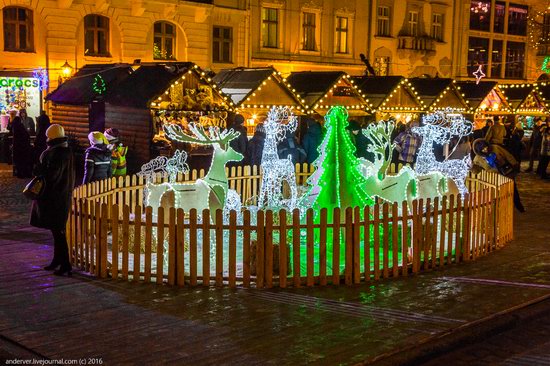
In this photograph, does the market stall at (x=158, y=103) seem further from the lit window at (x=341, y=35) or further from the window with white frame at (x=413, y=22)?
the window with white frame at (x=413, y=22)

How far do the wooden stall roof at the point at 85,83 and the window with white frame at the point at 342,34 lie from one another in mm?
15195

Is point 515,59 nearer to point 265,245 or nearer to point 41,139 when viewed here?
point 41,139

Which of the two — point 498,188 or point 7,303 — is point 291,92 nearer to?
point 498,188

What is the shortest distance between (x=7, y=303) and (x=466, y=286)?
5.27m

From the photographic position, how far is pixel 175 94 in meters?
19.1

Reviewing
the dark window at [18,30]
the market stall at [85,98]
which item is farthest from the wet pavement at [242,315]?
the dark window at [18,30]

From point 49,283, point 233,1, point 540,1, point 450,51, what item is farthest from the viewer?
point 540,1

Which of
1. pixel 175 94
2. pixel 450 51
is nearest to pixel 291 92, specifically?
pixel 175 94

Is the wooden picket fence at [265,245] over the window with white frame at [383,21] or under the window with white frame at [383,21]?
under

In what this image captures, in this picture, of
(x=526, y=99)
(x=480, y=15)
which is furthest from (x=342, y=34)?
(x=480, y=15)

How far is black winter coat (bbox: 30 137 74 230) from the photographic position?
350 inches

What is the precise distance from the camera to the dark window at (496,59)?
46312 mm

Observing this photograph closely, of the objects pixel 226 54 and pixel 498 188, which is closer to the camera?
pixel 498 188

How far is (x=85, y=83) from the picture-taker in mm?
21641
